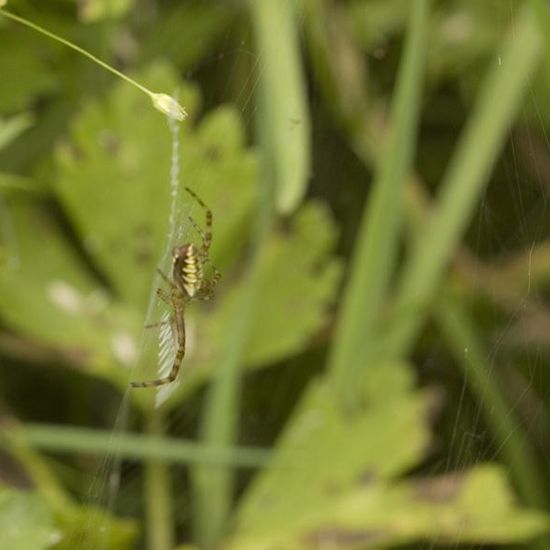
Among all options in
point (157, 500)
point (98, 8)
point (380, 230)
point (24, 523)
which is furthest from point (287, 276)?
point (24, 523)

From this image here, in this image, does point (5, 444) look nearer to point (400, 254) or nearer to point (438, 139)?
point (400, 254)

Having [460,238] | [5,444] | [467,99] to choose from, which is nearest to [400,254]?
[460,238]

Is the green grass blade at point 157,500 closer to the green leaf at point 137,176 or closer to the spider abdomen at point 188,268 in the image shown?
the green leaf at point 137,176

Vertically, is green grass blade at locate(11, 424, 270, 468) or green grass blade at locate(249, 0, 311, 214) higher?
green grass blade at locate(249, 0, 311, 214)

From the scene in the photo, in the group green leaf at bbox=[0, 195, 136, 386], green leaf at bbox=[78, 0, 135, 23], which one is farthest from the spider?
green leaf at bbox=[0, 195, 136, 386]

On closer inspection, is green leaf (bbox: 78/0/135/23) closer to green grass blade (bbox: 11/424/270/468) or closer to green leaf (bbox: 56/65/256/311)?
green leaf (bbox: 56/65/256/311)

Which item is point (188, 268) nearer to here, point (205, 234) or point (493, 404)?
point (205, 234)

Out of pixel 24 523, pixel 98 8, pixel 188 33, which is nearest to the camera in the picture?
pixel 24 523
